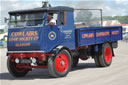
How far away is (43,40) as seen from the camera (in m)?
9.57

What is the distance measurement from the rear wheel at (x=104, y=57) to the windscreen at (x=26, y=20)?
3.72 metres

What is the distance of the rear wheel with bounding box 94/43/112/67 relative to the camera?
1231 centimetres

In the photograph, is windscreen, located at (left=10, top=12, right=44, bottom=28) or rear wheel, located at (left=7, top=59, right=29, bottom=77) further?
rear wheel, located at (left=7, top=59, right=29, bottom=77)

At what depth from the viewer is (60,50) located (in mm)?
9922

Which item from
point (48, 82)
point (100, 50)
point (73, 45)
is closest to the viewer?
point (48, 82)

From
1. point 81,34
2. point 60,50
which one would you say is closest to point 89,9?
point 81,34

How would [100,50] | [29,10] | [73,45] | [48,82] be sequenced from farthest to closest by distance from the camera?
[100,50] → [73,45] → [29,10] → [48,82]

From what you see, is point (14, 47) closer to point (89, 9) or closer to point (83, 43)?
point (83, 43)

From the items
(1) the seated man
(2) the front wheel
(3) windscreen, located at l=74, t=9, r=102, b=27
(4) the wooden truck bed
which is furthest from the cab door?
(3) windscreen, located at l=74, t=9, r=102, b=27

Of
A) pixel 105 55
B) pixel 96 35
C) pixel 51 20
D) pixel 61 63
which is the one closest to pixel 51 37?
pixel 51 20

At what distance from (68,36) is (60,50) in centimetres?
89

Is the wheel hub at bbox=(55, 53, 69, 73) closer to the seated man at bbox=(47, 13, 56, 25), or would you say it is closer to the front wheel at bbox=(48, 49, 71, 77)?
the front wheel at bbox=(48, 49, 71, 77)

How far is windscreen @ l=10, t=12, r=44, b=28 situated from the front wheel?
1.33 metres

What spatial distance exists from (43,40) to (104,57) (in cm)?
388
